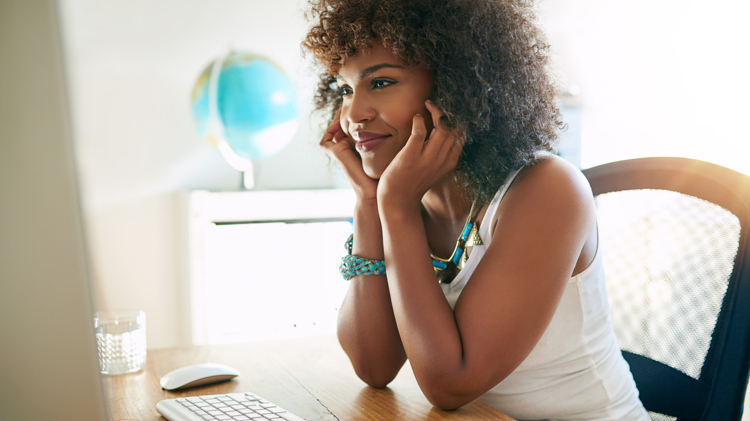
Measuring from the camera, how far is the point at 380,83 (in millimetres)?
1018

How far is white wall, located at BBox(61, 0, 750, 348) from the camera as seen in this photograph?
2.87 metres

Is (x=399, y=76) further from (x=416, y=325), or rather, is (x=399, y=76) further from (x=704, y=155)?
(x=704, y=155)

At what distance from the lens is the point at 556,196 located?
0.87m

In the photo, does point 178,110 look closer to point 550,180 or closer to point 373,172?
point 373,172

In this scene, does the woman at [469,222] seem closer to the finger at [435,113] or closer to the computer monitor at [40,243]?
the finger at [435,113]

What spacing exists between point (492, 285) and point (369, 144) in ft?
1.21

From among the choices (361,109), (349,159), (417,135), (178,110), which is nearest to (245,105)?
(178,110)

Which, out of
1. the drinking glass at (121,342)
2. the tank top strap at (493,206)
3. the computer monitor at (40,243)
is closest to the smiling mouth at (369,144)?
the tank top strap at (493,206)

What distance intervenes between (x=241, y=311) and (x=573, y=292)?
7.37ft

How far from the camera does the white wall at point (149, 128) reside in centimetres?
287

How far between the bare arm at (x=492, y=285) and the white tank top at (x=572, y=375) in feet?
0.30

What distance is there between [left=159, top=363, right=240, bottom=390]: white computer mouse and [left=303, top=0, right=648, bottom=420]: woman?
19 cm

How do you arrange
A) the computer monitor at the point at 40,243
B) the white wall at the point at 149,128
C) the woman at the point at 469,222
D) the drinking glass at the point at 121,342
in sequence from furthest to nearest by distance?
the white wall at the point at 149,128
the drinking glass at the point at 121,342
the woman at the point at 469,222
the computer monitor at the point at 40,243

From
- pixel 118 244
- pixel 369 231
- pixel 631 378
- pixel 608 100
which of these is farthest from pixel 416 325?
pixel 608 100
